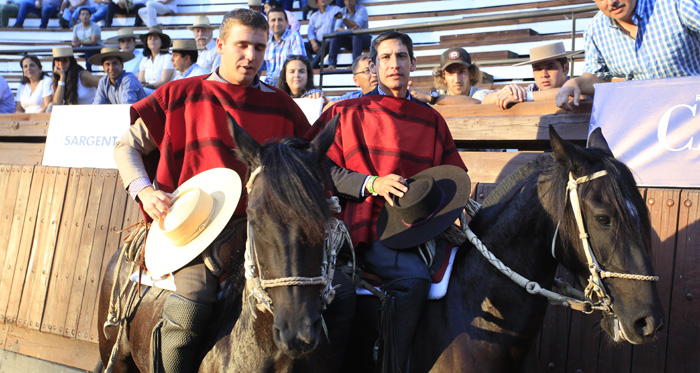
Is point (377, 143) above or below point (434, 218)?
above

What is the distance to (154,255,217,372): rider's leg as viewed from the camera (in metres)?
3.01

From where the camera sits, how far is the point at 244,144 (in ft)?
8.91

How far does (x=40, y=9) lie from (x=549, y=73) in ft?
64.7

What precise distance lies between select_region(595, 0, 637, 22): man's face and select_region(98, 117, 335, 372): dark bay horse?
8.76ft

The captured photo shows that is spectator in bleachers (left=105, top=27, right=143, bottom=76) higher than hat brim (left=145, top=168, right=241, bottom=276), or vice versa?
spectator in bleachers (left=105, top=27, right=143, bottom=76)

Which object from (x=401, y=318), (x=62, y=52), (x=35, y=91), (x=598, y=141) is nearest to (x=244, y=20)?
(x=401, y=318)

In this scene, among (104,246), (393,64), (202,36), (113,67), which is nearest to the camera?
(393,64)

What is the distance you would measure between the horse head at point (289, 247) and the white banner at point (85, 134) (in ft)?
15.0

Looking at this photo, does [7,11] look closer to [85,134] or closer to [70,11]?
[70,11]

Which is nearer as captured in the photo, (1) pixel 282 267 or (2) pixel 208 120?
(1) pixel 282 267

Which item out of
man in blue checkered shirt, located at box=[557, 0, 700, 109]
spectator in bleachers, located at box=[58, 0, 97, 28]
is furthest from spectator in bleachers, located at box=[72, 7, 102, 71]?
man in blue checkered shirt, located at box=[557, 0, 700, 109]

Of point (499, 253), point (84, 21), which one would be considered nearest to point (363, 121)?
point (499, 253)

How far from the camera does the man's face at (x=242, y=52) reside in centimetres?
342

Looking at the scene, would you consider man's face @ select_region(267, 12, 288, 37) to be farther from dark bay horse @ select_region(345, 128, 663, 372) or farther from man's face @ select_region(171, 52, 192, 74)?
dark bay horse @ select_region(345, 128, 663, 372)
